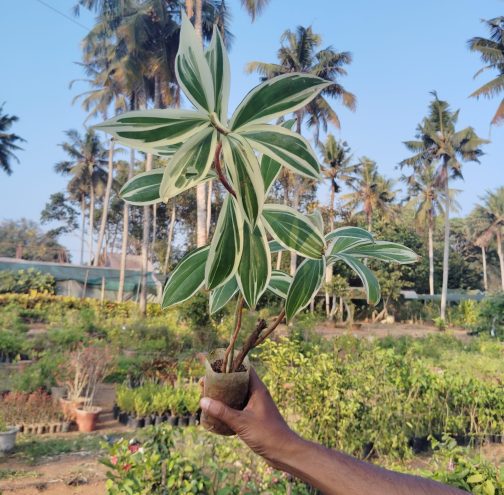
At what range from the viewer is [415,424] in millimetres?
4883

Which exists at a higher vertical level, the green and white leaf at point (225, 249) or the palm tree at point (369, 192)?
the palm tree at point (369, 192)

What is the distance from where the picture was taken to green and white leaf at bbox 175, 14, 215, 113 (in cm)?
74

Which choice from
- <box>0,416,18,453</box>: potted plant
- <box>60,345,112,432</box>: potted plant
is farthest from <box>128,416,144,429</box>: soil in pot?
<box>0,416,18,453</box>: potted plant

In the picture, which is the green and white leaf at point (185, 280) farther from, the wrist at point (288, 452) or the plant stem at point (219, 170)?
the wrist at point (288, 452)

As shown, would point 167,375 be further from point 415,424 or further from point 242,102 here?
point 242,102

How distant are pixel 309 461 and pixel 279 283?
370 mm

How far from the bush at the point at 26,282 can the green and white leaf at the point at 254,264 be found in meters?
18.6

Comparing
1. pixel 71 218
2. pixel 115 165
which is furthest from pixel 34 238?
pixel 115 165

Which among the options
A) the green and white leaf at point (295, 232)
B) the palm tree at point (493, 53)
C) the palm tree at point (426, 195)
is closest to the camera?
the green and white leaf at point (295, 232)

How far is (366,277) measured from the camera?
97 centimetres

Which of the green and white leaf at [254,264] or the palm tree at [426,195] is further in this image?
the palm tree at [426,195]

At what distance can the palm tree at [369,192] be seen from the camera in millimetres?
24453

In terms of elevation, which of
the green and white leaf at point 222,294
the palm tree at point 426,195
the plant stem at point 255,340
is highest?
the palm tree at point 426,195

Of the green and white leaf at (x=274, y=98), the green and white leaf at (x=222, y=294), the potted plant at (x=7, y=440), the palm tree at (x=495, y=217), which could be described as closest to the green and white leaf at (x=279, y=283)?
the green and white leaf at (x=222, y=294)
